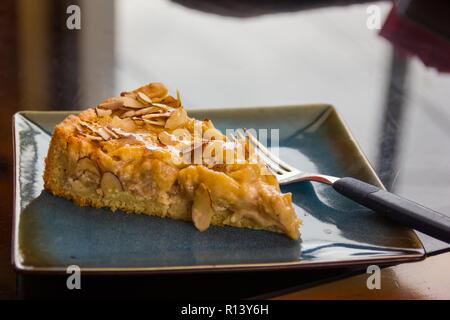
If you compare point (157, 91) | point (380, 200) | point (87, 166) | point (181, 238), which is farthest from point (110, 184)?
point (380, 200)

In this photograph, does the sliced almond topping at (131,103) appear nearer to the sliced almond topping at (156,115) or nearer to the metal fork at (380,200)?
the sliced almond topping at (156,115)

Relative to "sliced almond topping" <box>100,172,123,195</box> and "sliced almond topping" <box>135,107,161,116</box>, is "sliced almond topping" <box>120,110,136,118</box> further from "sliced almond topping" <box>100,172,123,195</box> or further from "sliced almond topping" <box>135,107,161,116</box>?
"sliced almond topping" <box>100,172,123,195</box>

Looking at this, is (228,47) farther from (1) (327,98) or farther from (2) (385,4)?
(2) (385,4)

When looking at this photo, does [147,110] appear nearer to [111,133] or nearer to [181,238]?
[111,133]

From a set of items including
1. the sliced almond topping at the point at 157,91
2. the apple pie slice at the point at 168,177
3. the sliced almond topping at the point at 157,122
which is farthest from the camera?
the sliced almond topping at the point at 157,91

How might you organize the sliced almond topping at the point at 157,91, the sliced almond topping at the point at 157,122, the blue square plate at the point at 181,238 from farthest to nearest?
the sliced almond topping at the point at 157,91 < the sliced almond topping at the point at 157,122 < the blue square plate at the point at 181,238

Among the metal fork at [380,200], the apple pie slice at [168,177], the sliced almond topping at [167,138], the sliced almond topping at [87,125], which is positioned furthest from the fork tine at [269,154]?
the sliced almond topping at [87,125]

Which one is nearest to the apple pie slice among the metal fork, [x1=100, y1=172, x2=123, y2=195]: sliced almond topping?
[x1=100, y1=172, x2=123, y2=195]: sliced almond topping
